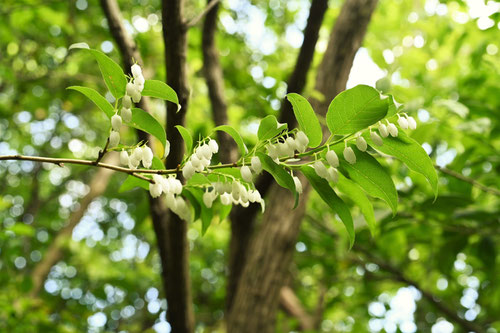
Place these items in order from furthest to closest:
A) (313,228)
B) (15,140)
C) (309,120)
Result: (15,140) → (313,228) → (309,120)

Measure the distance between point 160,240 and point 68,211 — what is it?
809 cm

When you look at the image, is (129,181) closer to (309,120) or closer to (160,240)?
(309,120)

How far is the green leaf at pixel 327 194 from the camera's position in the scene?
93cm

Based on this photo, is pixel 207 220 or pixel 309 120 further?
pixel 207 220

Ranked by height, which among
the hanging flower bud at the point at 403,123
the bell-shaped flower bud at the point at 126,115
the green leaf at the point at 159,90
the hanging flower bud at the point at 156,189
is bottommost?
the hanging flower bud at the point at 156,189

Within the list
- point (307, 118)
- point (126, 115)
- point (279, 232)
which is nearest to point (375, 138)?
point (307, 118)

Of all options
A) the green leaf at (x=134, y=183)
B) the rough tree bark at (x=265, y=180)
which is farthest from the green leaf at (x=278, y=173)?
the rough tree bark at (x=265, y=180)

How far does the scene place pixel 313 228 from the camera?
3355mm

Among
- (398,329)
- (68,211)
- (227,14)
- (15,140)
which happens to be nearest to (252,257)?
(398,329)

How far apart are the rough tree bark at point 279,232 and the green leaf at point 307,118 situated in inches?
54.8

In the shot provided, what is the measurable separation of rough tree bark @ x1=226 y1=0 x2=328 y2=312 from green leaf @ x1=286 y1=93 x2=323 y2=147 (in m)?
0.99

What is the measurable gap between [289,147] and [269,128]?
52 mm

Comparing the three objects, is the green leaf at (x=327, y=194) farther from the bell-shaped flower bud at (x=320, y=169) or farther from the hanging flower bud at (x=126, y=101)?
the hanging flower bud at (x=126, y=101)

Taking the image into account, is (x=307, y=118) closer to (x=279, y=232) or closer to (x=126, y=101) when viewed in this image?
(x=126, y=101)
